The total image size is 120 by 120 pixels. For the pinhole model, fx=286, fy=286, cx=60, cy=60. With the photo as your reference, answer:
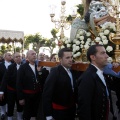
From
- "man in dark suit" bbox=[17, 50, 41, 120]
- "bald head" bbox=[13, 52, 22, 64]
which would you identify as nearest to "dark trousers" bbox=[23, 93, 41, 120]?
"man in dark suit" bbox=[17, 50, 41, 120]

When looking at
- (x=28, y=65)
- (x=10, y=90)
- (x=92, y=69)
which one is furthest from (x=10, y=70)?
(x=92, y=69)

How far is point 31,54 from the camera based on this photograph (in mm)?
5973

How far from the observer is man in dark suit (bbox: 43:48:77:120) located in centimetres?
402

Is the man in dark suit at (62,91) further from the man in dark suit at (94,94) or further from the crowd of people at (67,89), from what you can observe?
the man in dark suit at (94,94)

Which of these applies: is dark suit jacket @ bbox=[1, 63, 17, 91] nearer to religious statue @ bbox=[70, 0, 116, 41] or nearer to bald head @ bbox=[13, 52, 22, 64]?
bald head @ bbox=[13, 52, 22, 64]

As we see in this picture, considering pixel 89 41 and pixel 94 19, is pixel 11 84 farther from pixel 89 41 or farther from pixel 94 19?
pixel 94 19

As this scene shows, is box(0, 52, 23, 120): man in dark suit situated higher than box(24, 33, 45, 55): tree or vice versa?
box(24, 33, 45, 55): tree

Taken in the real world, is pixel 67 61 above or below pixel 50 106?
above

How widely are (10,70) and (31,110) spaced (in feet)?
4.90

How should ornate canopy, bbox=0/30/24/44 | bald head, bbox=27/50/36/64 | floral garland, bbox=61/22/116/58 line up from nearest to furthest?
floral garland, bbox=61/22/116/58 < bald head, bbox=27/50/36/64 < ornate canopy, bbox=0/30/24/44

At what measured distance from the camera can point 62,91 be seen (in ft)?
13.3

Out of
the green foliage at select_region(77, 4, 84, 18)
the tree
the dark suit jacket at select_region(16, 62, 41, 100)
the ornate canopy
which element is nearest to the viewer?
the dark suit jacket at select_region(16, 62, 41, 100)

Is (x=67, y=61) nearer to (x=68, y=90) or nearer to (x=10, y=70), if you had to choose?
(x=68, y=90)

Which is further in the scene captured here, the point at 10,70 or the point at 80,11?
the point at 80,11
